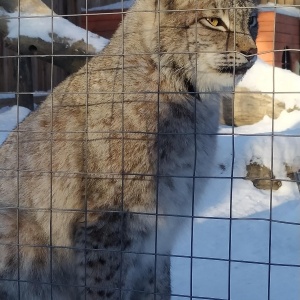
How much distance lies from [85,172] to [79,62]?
12.7ft

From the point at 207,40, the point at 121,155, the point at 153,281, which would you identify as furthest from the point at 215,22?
the point at 153,281

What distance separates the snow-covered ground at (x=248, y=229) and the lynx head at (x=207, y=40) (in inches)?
10.7

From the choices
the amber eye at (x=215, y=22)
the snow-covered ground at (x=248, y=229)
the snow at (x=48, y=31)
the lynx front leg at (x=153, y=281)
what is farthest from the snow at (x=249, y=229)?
the snow at (x=48, y=31)

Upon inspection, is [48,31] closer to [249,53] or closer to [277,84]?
[277,84]

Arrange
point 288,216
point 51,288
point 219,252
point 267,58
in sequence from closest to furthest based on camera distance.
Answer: point 51,288, point 219,252, point 288,216, point 267,58

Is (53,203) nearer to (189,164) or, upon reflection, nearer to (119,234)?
(119,234)

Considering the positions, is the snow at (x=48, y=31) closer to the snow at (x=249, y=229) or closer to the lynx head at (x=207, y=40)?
the snow at (x=249, y=229)

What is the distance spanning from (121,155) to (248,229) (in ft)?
6.96

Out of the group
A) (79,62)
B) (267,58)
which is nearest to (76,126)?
(79,62)

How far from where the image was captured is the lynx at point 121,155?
2727 mm

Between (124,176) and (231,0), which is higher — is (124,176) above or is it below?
below

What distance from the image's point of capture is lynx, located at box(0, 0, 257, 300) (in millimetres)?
2727

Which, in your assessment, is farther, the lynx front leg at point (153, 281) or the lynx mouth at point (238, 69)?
the lynx front leg at point (153, 281)

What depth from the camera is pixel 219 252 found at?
4.29m
